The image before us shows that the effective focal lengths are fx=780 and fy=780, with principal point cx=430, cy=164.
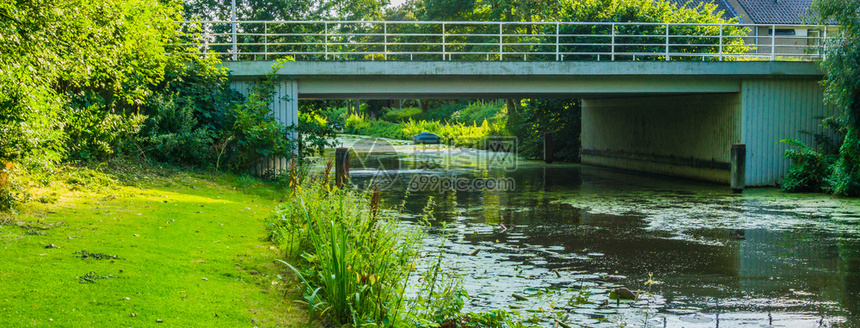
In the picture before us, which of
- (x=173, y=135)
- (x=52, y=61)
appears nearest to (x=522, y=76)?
(x=173, y=135)

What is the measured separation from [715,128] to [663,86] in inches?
106

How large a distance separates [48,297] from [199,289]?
1211 mm

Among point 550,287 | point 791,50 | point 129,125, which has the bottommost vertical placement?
point 550,287

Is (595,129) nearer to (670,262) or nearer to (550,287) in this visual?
(670,262)

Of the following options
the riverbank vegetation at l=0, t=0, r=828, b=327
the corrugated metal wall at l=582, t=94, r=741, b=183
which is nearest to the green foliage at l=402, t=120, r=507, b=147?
the corrugated metal wall at l=582, t=94, r=741, b=183

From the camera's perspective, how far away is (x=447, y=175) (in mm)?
26031

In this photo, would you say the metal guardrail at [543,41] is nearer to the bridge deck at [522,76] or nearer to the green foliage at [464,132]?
the bridge deck at [522,76]

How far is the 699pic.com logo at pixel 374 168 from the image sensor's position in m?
22.9

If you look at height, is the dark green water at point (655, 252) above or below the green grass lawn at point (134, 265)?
below

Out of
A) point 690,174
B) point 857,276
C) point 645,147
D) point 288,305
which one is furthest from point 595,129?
point 288,305

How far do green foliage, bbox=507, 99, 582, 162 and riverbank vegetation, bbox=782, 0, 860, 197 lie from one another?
14.4m

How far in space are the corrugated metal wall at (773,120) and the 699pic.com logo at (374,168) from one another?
10.2 meters

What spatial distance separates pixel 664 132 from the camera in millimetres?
26797

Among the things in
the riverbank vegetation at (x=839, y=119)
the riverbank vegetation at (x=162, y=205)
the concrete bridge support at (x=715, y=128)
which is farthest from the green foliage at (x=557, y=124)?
the riverbank vegetation at (x=162, y=205)
